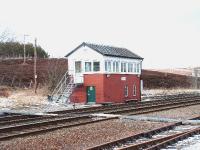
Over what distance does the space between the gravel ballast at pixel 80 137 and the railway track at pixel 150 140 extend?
65 centimetres

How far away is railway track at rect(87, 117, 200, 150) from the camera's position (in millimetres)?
12276

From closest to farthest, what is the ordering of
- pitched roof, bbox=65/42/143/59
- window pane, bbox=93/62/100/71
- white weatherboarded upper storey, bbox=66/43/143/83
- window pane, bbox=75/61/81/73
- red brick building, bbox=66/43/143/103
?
red brick building, bbox=66/43/143/103
white weatherboarded upper storey, bbox=66/43/143/83
window pane, bbox=93/62/100/71
pitched roof, bbox=65/42/143/59
window pane, bbox=75/61/81/73

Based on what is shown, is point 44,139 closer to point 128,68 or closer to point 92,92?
point 92,92

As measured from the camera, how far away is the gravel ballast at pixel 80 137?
13141 mm

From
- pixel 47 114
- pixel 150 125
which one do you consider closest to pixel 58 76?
pixel 47 114

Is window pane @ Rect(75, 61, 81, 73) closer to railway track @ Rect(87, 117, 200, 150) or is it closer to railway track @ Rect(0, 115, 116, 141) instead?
railway track @ Rect(0, 115, 116, 141)

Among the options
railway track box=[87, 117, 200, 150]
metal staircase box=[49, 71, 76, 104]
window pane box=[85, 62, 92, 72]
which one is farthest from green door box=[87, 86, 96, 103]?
railway track box=[87, 117, 200, 150]

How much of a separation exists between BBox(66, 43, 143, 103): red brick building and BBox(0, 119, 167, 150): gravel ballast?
17.1m

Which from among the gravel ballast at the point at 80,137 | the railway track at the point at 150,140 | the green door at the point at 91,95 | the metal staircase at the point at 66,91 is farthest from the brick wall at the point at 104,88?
the railway track at the point at 150,140

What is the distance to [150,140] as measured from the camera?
43.8 feet

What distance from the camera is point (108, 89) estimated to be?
36.4 meters

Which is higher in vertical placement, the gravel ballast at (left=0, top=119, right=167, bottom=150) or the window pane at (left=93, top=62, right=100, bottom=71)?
the window pane at (left=93, top=62, right=100, bottom=71)

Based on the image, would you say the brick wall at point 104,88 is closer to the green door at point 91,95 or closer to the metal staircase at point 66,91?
the green door at point 91,95

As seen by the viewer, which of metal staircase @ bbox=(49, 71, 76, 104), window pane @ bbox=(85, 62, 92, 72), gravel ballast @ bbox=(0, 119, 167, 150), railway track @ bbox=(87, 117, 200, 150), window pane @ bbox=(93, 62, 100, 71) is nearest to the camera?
railway track @ bbox=(87, 117, 200, 150)
